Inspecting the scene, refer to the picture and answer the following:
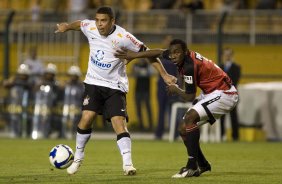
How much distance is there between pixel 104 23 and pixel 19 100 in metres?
12.2

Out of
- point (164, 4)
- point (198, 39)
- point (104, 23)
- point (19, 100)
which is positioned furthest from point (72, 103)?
point (104, 23)

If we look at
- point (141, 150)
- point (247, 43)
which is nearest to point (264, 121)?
point (247, 43)

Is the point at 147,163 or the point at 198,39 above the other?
the point at 198,39

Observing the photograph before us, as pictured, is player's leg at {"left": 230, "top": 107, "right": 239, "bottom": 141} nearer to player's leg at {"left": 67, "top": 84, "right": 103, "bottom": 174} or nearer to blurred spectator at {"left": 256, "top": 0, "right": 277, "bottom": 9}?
blurred spectator at {"left": 256, "top": 0, "right": 277, "bottom": 9}

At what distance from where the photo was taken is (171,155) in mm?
16266

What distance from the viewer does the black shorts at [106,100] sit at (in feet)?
39.0

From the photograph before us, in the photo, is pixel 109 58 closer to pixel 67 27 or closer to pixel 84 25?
pixel 84 25

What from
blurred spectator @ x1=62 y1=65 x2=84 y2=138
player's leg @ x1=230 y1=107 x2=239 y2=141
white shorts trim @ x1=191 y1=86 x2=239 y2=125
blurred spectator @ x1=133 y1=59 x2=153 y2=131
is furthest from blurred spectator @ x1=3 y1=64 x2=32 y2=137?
white shorts trim @ x1=191 y1=86 x2=239 y2=125

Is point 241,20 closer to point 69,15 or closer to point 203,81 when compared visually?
point 69,15

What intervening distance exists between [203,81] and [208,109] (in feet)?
1.22

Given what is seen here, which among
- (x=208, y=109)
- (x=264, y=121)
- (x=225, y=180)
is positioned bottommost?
(x=264, y=121)

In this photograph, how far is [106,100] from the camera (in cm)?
1202

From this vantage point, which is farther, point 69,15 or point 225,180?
point 69,15

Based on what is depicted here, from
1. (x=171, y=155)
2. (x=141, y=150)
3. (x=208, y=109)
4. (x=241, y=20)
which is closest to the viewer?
(x=208, y=109)
